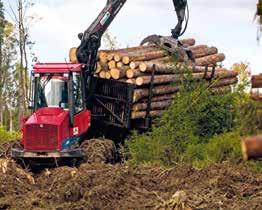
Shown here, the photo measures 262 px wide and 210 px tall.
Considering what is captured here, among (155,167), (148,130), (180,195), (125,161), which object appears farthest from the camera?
(148,130)

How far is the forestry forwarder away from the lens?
54.6 feet

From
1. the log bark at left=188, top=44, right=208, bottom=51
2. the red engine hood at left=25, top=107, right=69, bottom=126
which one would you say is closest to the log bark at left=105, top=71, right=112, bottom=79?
the red engine hood at left=25, top=107, right=69, bottom=126

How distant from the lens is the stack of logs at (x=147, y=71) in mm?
19094

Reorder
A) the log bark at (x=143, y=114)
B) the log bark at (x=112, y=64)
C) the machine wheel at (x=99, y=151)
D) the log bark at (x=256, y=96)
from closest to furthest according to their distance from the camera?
the log bark at (x=256, y=96)
the machine wheel at (x=99, y=151)
the log bark at (x=143, y=114)
the log bark at (x=112, y=64)

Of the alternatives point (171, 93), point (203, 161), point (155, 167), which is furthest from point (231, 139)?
point (171, 93)

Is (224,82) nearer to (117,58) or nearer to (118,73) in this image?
(117,58)

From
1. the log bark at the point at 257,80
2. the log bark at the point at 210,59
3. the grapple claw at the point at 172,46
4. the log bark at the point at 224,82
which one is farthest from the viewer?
the log bark at the point at 210,59

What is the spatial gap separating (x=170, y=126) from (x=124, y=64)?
246 cm

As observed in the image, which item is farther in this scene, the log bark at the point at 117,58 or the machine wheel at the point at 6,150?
the log bark at the point at 117,58

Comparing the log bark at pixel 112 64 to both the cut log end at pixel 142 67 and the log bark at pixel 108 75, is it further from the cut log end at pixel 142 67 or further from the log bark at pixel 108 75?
the cut log end at pixel 142 67

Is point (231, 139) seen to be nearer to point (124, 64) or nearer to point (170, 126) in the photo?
point (170, 126)

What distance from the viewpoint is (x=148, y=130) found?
763 inches

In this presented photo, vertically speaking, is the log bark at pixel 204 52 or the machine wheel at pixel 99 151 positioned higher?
the log bark at pixel 204 52

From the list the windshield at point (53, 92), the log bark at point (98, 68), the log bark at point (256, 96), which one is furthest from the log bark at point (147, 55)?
the log bark at point (256, 96)
